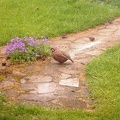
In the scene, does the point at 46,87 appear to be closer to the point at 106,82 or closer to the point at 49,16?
the point at 106,82

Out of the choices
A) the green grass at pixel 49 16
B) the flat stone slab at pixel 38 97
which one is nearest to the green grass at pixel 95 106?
the flat stone slab at pixel 38 97

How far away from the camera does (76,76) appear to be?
588 centimetres

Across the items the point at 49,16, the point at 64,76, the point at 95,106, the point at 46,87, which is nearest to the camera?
the point at 95,106

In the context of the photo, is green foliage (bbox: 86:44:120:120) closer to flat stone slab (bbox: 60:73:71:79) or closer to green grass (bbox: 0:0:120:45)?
flat stone slab (bbox: 60:73:71:79)

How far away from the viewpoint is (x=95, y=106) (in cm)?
487

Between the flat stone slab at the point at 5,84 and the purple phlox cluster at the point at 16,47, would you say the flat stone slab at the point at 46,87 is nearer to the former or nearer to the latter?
the flat stone slab at the point at 5,84

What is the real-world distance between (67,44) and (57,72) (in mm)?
1673

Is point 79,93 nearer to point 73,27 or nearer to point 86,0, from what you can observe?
point 73,27

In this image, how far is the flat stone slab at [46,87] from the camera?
5.30 m

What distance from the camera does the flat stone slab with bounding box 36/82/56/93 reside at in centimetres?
530

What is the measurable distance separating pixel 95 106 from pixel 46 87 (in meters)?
0.90

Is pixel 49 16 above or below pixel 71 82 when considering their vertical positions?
below

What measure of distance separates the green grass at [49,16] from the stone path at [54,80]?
92 cm

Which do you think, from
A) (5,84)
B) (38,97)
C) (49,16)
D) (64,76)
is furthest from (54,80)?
(49,16)
